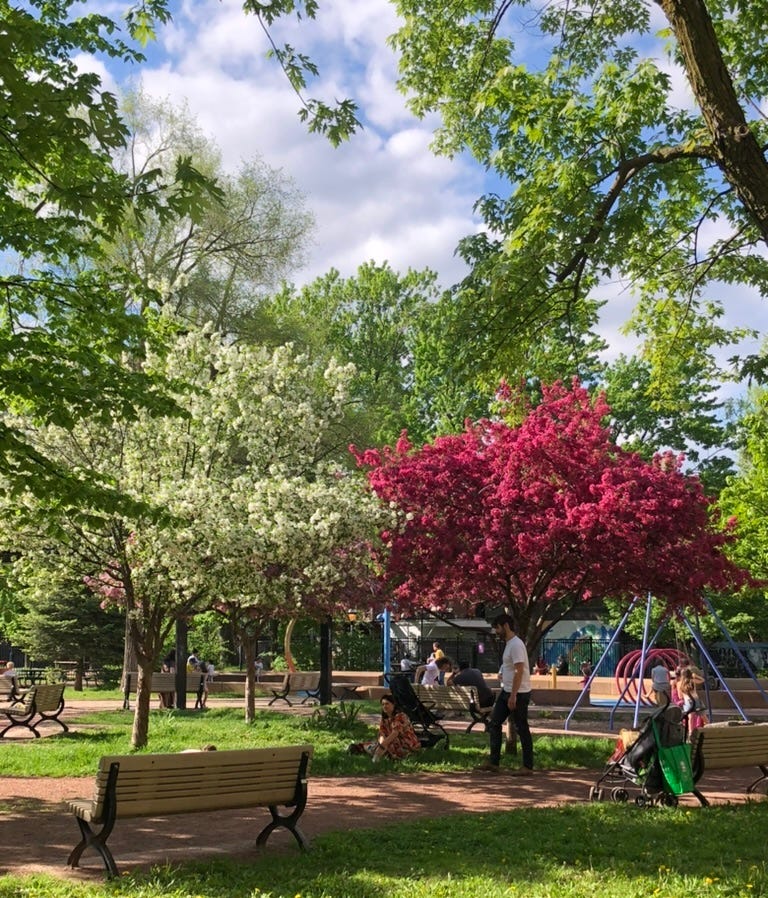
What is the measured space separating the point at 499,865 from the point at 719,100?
569cm

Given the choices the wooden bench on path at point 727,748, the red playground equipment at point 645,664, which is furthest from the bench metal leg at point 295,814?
the red playground equipment at point 645,664

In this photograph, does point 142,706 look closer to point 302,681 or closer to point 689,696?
point 689,696

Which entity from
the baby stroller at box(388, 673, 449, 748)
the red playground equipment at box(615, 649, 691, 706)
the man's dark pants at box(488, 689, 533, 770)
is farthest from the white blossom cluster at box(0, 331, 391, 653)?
the red playground equipment at box(615, 649, 691, 706)

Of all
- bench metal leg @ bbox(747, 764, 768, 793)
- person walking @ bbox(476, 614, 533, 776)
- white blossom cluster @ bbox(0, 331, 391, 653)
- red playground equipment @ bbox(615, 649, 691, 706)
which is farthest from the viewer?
red playground equipment @ bbox(615, 649, 691, 706)

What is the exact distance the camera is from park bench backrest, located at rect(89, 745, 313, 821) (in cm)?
720

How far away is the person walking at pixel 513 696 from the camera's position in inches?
481

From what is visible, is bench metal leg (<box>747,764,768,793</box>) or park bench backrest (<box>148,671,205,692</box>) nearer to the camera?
bench metal leg (<box>747,764,768,793</box>)

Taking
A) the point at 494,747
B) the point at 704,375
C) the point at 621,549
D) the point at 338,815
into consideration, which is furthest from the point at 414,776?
the point at 704,375

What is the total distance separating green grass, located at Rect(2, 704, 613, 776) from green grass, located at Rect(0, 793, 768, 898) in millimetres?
4186

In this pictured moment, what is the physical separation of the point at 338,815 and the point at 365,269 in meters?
40.4

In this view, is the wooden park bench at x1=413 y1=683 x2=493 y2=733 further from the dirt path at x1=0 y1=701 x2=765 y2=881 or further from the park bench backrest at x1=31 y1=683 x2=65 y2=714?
the park bench backrest at x1=31 y1=683 x2=65 y2=714

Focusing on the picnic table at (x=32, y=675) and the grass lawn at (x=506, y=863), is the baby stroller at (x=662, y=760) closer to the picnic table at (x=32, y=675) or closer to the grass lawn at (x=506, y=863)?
the grass lawn at (x=506, y=863)

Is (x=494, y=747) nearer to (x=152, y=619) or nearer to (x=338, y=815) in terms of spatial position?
(x=338, y=815)

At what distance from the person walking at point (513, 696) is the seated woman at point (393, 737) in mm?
1370
